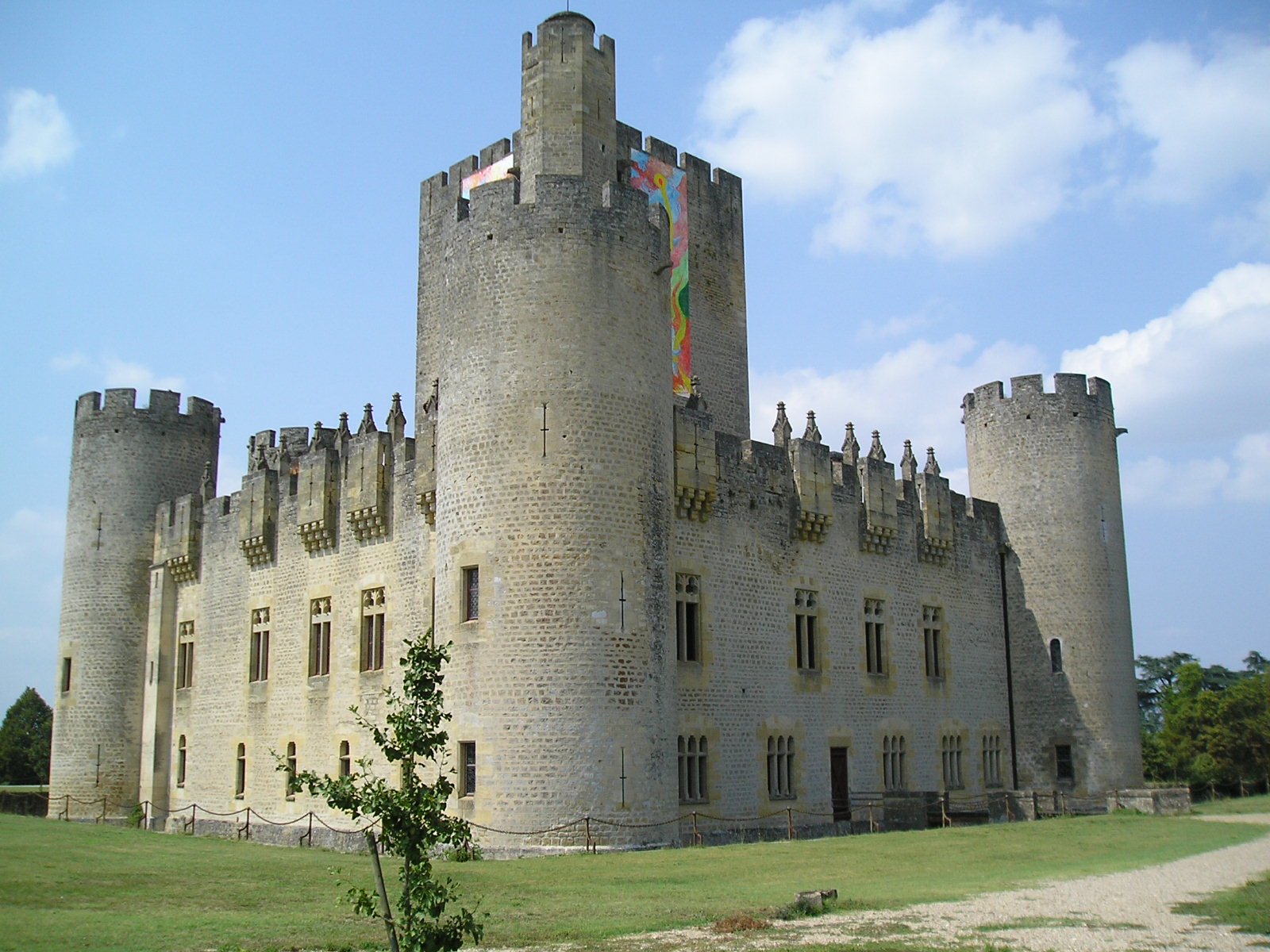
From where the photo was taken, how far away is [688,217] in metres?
33.8

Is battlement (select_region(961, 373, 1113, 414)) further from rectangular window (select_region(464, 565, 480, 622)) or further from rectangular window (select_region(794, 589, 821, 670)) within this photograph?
rectangular window (select_region(464, 565, 480, 622))

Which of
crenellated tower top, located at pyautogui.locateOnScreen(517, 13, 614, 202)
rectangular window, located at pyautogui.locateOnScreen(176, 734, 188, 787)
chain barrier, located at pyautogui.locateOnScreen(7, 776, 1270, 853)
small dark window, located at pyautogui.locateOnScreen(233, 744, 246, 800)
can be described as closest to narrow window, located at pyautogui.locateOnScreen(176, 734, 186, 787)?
rectangular window, located at pyautogui.locateOnScreen(176, 734, 188, 787)

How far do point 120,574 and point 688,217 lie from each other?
64.5 feet

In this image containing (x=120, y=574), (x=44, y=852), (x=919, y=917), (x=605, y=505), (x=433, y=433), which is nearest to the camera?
(x=919, y=917)

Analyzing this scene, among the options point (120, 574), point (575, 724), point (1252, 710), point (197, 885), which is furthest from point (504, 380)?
point (1252, 710)

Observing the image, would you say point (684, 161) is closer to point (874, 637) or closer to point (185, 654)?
point (874, 637)

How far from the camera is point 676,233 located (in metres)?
33.1

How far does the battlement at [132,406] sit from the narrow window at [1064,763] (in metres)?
27.3

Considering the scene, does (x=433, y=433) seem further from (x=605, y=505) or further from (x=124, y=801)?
(x=124, y=801)

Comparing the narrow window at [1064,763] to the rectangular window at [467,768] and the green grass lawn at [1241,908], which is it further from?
the green grass lawn at [1241,908]

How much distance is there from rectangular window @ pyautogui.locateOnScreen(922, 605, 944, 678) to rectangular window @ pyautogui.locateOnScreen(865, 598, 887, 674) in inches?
79.6

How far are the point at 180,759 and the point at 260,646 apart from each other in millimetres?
5268

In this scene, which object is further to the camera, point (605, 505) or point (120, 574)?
point (120, 574)

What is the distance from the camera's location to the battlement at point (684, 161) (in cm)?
3241
